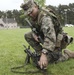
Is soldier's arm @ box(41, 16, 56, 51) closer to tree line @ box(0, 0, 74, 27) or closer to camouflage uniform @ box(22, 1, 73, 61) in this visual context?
camouflage uniform @ box(22, 1, 73, 61)

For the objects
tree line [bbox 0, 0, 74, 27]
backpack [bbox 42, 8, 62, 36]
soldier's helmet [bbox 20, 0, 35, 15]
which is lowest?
tree line [bbox 0, 0, 74, 27]

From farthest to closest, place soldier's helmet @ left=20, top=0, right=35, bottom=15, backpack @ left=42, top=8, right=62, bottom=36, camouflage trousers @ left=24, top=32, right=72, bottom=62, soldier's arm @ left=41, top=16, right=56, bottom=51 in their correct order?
camouflage trousers @ left=24, top=32, right=72, bottom=62 < backpack @ left=42, top=8, right=62, bottom=36 < soldier's helmet @ left=20, top=0, right=35, bottom=15 < soldier's arm @ left=41, top=16, right=56, bottom=51

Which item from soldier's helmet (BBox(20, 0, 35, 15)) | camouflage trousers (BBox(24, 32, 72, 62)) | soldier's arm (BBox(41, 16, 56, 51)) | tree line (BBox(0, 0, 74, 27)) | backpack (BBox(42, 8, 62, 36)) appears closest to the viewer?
soldier's arm (BBox(41, 16, 56, 51))

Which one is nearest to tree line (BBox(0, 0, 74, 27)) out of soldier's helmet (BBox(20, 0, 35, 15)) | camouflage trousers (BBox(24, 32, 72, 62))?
camouflage trousers (BBox(24, 32, 72, 62))

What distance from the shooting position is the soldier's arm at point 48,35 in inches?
172

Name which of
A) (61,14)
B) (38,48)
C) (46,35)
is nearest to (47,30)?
(46,35)

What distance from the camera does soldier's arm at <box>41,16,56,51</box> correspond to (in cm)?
436

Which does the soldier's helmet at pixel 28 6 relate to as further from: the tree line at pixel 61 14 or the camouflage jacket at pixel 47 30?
the tree line at pixel 61 14

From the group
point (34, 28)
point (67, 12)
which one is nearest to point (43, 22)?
point (34, 28)

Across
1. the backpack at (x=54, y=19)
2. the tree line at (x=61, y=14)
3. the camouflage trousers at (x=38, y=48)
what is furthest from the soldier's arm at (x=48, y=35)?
the tree line at (x=61, y=14)

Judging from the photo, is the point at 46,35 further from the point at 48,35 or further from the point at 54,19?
the point at 54,19

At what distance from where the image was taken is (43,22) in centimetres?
470

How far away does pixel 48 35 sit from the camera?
14.7 ft

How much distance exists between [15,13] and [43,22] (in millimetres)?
121508
